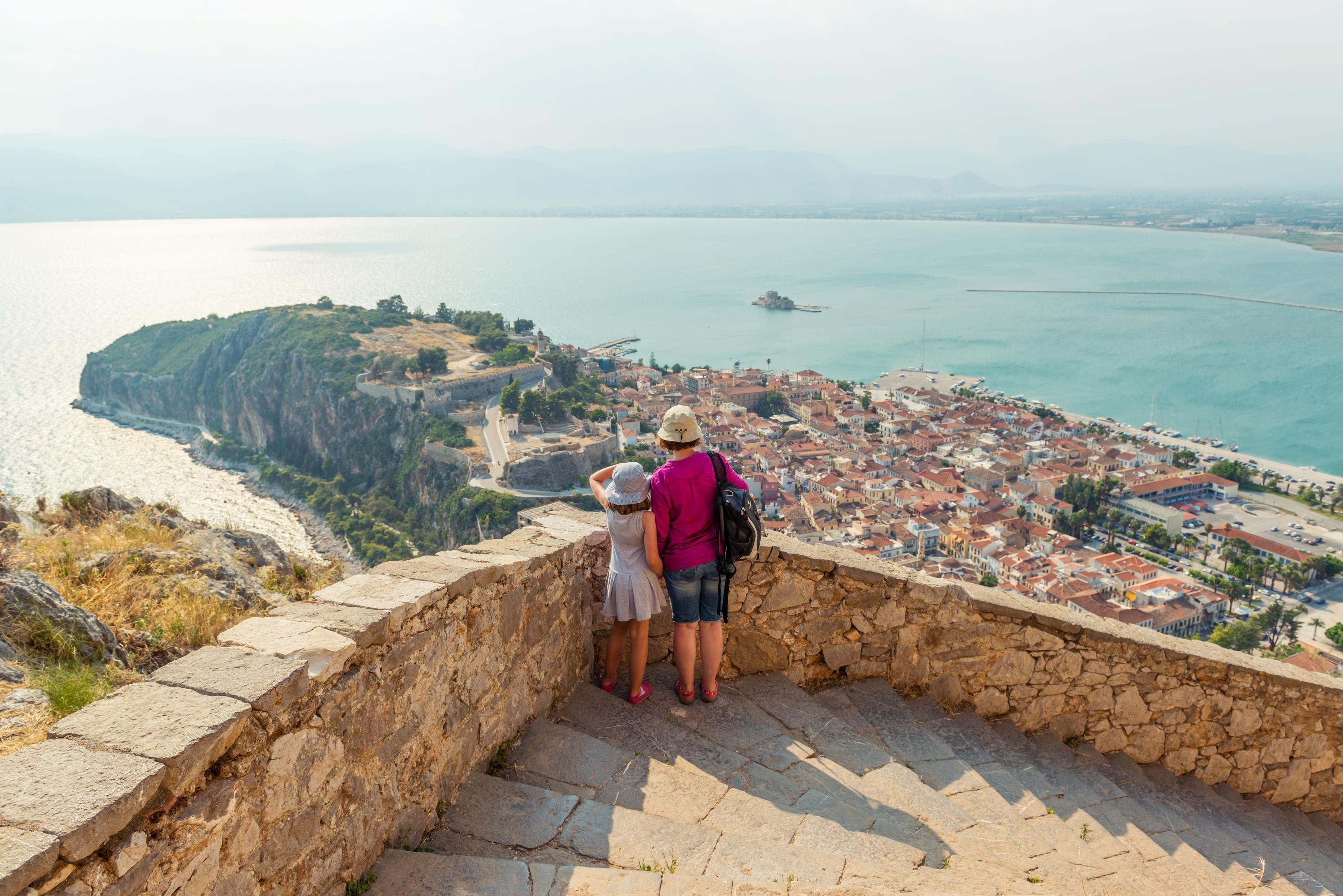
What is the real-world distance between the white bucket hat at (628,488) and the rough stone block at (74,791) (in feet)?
5.21

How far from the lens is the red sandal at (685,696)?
9.91 feet

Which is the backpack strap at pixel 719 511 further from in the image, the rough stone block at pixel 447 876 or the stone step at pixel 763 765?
the rough stone block at pixel 447 876

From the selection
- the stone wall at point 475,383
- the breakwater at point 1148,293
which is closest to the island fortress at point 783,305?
the breakwater at point 1148,293

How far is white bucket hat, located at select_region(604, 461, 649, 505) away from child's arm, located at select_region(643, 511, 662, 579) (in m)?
0.07

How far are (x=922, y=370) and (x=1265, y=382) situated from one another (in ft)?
72.7

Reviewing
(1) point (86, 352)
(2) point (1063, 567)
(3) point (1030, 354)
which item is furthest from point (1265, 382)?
(1) point (86, 352)

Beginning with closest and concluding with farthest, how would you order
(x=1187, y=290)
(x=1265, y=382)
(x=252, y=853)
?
(x=252, y=853)
(x=1265, y=382)
(x=1187, y=290)

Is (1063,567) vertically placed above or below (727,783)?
below

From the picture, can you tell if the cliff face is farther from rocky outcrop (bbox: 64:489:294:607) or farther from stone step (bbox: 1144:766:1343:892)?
stone step (bbox: 1144:766:1343:892)

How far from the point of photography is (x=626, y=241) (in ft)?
514

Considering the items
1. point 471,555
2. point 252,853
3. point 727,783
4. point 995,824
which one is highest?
point 471,555

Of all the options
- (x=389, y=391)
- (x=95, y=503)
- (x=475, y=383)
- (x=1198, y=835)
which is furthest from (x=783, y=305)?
(x=1198, y=835)

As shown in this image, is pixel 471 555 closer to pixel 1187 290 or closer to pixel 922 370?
pixel 922 370

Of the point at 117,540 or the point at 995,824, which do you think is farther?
the point at 117,540
